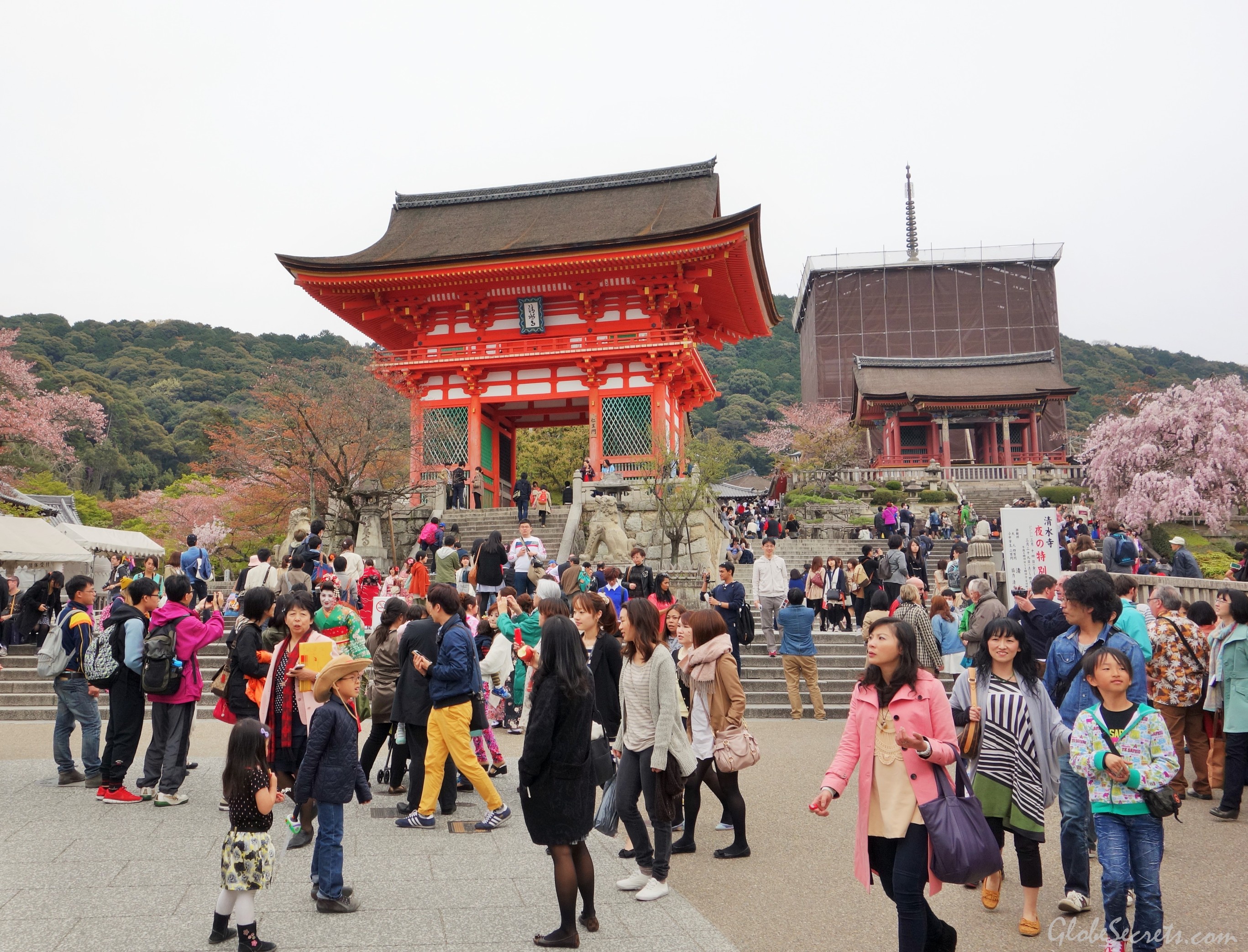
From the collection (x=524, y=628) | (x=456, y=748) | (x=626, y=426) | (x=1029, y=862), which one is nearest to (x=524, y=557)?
(x=524, y=628)

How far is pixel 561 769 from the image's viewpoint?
3.90 meters

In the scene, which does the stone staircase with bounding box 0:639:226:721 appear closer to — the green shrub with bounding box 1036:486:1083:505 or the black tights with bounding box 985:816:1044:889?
the black tights with bounding box 985:816:1044:889

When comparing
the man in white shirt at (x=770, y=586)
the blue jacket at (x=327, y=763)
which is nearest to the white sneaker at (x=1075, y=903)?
the blue jacket at (x=327, y=763)

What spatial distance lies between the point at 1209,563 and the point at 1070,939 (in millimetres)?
17952

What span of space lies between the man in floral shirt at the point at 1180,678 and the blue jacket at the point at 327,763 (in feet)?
19.1

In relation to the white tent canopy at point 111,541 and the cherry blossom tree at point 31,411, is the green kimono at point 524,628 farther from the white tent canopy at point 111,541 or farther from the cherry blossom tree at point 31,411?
the cherry blossom tree at point 31,411

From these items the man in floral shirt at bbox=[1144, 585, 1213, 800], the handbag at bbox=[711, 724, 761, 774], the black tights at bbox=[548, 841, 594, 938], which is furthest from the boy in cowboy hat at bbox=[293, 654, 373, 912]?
the man in floral shirt at bbox=[1144, 585, 1213, 800]

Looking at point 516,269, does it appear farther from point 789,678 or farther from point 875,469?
point 875,469

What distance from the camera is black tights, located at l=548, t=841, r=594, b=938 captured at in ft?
12.7

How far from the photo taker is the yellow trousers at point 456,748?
5.44 metres

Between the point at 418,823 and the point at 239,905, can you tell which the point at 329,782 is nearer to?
the point at 239,905

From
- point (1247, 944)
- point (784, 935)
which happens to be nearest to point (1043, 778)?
point (1247, 944)

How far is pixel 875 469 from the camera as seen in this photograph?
114ft

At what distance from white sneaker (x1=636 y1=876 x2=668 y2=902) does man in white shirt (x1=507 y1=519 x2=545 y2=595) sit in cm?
799
